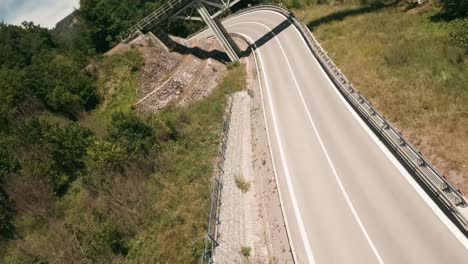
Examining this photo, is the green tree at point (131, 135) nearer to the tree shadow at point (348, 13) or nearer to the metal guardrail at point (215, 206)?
the metal guardrail at point (215, 206)

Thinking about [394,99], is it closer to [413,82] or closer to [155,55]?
[413,82]

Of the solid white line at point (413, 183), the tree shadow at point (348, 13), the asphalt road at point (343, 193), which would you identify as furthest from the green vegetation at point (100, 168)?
the tree shadow at point (348, 13)

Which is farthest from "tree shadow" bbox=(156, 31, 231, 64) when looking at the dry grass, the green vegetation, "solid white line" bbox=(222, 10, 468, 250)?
"solid white line" bbox=(222, 10, 468, 250)

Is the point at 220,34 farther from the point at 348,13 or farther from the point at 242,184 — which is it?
the point at 242,184

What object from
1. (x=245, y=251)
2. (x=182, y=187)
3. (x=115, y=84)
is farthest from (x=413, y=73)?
(x=115, y=84)

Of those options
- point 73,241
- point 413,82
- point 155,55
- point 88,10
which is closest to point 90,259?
point 73,241
